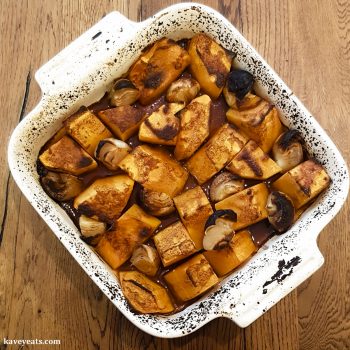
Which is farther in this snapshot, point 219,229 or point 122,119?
point 122,119

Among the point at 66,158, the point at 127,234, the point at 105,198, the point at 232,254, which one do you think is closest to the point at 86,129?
the point at 66,158

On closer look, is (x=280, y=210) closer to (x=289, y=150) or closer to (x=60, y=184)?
(x=289, y=150)

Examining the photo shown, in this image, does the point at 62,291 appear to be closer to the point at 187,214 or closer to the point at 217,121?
the point at 187,214

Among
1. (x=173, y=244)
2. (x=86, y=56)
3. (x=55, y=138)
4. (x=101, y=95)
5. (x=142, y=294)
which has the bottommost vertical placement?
(x=142, y=294)

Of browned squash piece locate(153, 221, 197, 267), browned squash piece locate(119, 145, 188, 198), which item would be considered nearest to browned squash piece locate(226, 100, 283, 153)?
browned squash piece locate(119, 145, 188, 198)

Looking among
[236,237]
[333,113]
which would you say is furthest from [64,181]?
[333,113]

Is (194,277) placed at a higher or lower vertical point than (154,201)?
lower
